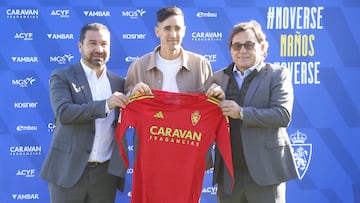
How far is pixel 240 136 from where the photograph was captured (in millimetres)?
2758

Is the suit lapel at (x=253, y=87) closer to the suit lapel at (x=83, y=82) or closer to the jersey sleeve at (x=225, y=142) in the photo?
the jersey sleeve at (x=225, y=142)

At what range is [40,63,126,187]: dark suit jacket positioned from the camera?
108 inches

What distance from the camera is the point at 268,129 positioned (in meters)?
2.70

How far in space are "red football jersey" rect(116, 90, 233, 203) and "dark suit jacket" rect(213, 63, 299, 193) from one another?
22cm

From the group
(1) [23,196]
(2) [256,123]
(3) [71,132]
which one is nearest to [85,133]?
(3) [71,132]

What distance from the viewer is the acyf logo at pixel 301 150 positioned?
4.08m

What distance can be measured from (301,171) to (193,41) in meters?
1.59

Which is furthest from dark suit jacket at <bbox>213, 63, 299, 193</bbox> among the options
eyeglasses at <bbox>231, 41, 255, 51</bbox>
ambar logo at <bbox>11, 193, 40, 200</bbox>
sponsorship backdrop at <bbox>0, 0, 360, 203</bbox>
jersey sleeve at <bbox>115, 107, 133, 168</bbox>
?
ambar logo at <bbox>11, 193, 40, 200</bbox>

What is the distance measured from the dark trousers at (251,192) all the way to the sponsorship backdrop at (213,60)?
53.1 inches

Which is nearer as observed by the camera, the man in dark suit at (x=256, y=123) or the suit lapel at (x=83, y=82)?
the man in dark suit at (x=256, y=123)

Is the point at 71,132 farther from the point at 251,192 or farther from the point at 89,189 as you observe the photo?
the point at 251,192

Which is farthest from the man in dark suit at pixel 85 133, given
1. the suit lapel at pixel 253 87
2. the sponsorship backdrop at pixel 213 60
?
the sponsorship backdrop at pixel 213 60

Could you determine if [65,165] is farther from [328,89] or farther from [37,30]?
[328,89]

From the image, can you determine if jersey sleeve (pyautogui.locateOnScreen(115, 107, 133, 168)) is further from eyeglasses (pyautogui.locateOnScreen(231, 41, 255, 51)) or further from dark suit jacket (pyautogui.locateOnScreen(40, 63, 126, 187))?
eyeglasses (pyautogui.locateOnScreen(231, 41, 255, 51))
